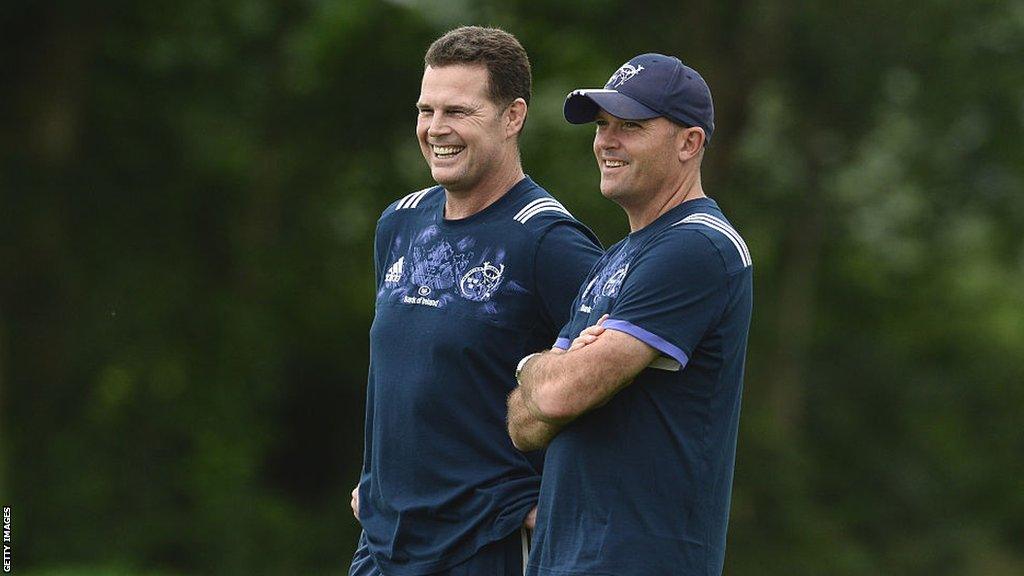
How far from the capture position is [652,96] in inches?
184

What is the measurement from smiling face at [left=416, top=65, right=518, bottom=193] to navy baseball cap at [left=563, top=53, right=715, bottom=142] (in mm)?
414

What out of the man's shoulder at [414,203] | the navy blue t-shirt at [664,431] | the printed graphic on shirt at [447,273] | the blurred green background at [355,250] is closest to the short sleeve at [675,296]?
the navy blue t-shirt at [664,431]

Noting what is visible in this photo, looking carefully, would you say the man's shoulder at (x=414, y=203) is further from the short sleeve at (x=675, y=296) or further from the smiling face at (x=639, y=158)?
the short sleeve at (x=675, y=296)

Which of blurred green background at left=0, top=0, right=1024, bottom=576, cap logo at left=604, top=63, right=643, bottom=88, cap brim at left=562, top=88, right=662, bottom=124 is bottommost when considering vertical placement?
blurred green background at left=0, top=0, right=1024, bottom=576

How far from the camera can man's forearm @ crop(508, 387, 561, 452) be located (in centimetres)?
461

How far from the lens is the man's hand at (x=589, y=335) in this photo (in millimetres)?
4441

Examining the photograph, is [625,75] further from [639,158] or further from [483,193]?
[483,193]

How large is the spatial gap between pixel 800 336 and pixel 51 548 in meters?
10.8

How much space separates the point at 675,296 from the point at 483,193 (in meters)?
0.99

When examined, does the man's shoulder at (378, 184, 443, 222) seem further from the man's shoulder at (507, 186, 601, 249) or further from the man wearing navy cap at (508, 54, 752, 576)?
the man wearing navy cap at (508, 54, 752, 576)

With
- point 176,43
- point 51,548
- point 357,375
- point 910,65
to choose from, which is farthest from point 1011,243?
point 51,548

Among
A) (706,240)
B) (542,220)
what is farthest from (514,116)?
(706,240)

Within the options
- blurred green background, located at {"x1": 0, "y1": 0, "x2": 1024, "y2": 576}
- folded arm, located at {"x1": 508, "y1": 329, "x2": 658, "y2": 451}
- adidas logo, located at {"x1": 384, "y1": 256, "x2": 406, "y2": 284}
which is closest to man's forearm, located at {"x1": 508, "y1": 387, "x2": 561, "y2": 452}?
folded arm, located at {"x1": 508, "y1": 329, "x2": 658, "y2": 451}

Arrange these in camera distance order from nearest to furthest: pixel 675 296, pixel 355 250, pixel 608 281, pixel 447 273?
1. pixel 675 296
2. pixel 608 281
3. pixel 447 273
4. pixel 355 250
